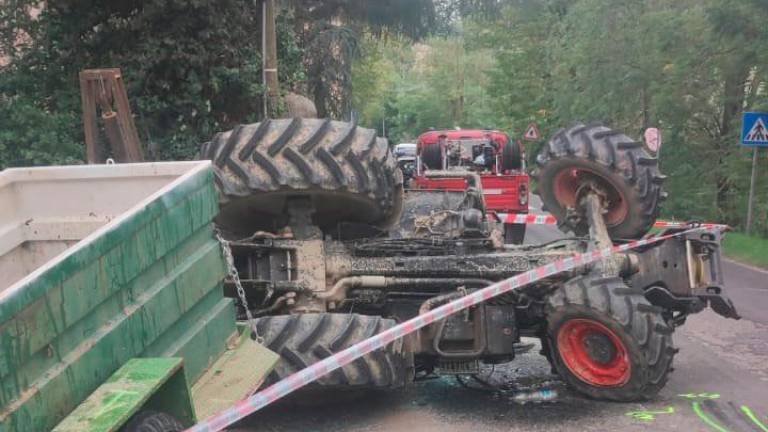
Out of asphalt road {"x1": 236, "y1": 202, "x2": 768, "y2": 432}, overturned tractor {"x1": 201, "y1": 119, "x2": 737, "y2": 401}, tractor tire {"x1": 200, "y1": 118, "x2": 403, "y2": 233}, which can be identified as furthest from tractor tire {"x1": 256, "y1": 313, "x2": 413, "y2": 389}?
tractor tire {"x1": 200, "y1": 118, "x2": 403, "y2": 233}

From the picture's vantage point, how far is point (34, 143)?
470 inches

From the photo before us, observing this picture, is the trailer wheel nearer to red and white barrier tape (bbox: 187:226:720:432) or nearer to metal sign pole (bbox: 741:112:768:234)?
red and white barrier tape (bbox: 187:226:720:432)

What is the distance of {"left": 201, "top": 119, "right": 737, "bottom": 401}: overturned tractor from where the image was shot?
5828 millimetres

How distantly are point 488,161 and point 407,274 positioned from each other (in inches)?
424

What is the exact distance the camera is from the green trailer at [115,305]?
2.88 meters

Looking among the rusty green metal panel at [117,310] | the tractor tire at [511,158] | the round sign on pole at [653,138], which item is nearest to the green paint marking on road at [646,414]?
the rusty green metal panel at [117,310]

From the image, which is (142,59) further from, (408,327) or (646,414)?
(646,414)

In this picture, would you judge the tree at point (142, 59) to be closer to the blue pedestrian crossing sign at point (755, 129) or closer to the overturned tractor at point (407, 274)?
the overturned tractor at point (407, 274)

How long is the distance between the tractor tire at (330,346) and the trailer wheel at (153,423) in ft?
6.85

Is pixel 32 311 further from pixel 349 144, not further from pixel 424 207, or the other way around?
pixel 424 207

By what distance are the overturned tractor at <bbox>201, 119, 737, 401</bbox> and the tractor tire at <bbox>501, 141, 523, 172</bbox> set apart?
9358 millimetres

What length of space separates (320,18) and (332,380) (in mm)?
16058

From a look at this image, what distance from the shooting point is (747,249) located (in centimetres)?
1641

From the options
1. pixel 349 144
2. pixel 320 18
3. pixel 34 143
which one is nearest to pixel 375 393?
pixel 349 144
